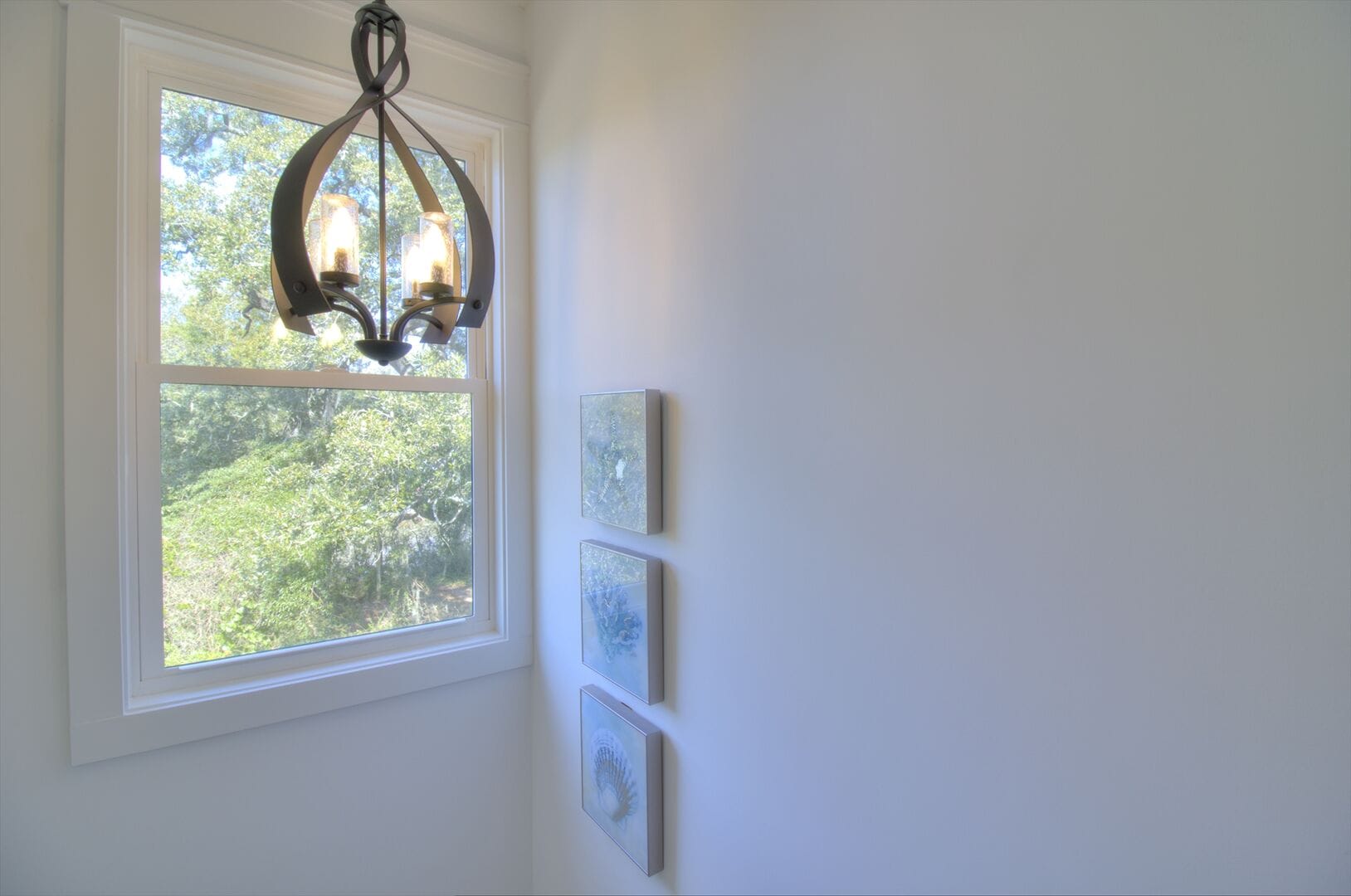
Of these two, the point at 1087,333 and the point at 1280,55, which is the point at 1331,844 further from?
the point at 1280,55

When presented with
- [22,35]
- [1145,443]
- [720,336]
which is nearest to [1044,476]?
[1145,443]

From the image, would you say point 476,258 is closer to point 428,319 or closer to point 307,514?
point 428,319

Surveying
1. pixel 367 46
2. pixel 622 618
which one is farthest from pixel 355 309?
pixel 622 618

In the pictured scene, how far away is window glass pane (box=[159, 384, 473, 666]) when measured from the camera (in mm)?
1434

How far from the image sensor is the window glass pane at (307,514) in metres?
1.43

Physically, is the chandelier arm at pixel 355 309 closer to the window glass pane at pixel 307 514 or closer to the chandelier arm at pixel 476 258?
the chandelier arm at pixel 476 258

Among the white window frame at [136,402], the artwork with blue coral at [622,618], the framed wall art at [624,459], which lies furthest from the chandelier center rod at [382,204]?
the white window frame at [136,402]

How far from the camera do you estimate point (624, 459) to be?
1.29 metres

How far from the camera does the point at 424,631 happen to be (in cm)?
175

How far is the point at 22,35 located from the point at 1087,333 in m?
2.10

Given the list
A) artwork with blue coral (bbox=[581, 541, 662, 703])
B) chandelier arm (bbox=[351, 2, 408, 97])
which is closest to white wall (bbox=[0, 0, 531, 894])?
artwork with blue coral (bbox=[581, 541, 662, 703])

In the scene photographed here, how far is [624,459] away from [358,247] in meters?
0.65

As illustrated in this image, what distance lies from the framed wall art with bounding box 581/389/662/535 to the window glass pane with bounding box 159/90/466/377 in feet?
2.50

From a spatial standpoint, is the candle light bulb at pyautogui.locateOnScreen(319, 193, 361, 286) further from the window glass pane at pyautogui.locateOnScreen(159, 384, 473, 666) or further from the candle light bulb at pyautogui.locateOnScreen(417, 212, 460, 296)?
the window glass pane at pyautogui.locateOnScreen(159, 384, 473, 666)
